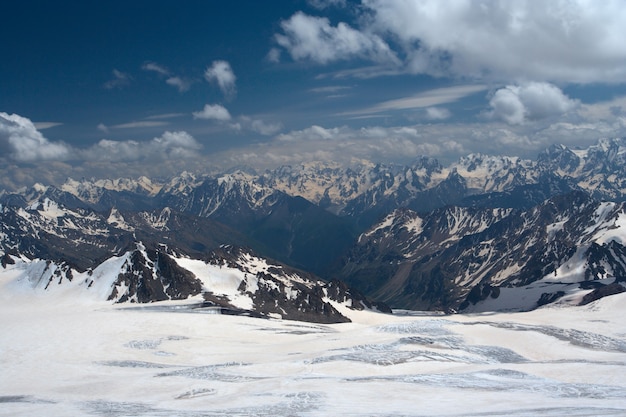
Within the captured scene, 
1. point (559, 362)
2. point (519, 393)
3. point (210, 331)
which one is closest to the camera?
point (519, 393)

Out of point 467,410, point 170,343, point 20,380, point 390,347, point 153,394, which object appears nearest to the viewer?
point 467,410

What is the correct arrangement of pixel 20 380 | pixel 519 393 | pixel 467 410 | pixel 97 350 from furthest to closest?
1. pixel 97 350
2. pixel 20 380
3. pixel 519 393
4. pixel 467 410

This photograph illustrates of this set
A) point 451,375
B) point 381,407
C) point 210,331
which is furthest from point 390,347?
point 210,331

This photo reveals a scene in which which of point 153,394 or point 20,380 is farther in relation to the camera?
point 20,380

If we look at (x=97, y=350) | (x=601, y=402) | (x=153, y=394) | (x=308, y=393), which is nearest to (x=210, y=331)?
(x=97, y=350)

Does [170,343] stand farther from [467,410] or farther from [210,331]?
[467,410]

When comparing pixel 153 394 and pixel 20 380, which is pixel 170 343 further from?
pixel 153 394
